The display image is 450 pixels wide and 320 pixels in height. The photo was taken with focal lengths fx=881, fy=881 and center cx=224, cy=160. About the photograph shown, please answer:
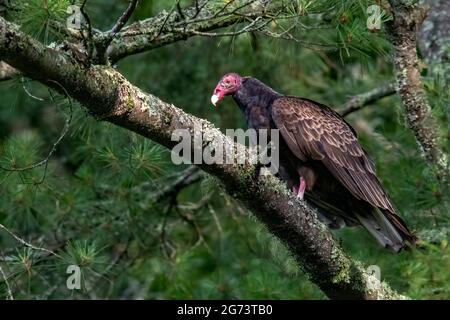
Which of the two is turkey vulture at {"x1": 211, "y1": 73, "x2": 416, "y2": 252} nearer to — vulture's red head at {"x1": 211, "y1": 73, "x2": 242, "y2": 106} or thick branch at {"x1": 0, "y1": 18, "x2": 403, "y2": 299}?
vulture's red head at {"x1": 211, "y1": 73, "x2": 242, "y2": 106}

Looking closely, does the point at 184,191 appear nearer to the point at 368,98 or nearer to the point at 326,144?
the point at 368,98

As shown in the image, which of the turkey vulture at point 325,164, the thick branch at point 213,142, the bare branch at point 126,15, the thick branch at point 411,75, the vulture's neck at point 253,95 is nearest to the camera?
the thick branch at point 213,142

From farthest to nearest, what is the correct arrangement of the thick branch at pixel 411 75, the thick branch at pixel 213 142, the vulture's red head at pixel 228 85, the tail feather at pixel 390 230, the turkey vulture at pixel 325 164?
the vulture's red head at pixel 228 85 → the turkey vulture at pixel 325 164 → the tail feather at pixel 390 230 → the thick branch at pixel 411 75 → the thick branch at pixel 213 142

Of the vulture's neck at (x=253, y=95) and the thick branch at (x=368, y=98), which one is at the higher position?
the thick branch at (x=368, y=98)

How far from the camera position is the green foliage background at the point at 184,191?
12.3 feet

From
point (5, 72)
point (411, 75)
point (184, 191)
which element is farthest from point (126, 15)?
point (184, 191)

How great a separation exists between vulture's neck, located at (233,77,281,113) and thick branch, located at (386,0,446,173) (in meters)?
0.76

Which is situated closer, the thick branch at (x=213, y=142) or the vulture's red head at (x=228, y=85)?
the thick branch at (x=213, y=142)

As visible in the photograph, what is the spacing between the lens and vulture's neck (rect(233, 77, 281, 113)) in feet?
14.4

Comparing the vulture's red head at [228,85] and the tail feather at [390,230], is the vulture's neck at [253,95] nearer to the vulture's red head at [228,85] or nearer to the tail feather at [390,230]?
the vulture's red head at [228,85]

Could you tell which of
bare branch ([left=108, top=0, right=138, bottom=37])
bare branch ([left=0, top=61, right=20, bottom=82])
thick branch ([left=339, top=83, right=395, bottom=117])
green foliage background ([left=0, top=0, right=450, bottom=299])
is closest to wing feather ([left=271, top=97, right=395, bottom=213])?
green foliage background ([left=0, top=0, right=450, bottom=299])

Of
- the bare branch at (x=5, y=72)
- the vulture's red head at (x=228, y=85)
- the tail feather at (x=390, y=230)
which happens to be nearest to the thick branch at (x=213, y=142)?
the tail feather at (x=390, y=230)

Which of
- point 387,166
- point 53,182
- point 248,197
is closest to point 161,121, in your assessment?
point 248,197

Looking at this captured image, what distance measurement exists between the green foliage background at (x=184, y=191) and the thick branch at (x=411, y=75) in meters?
0.14
